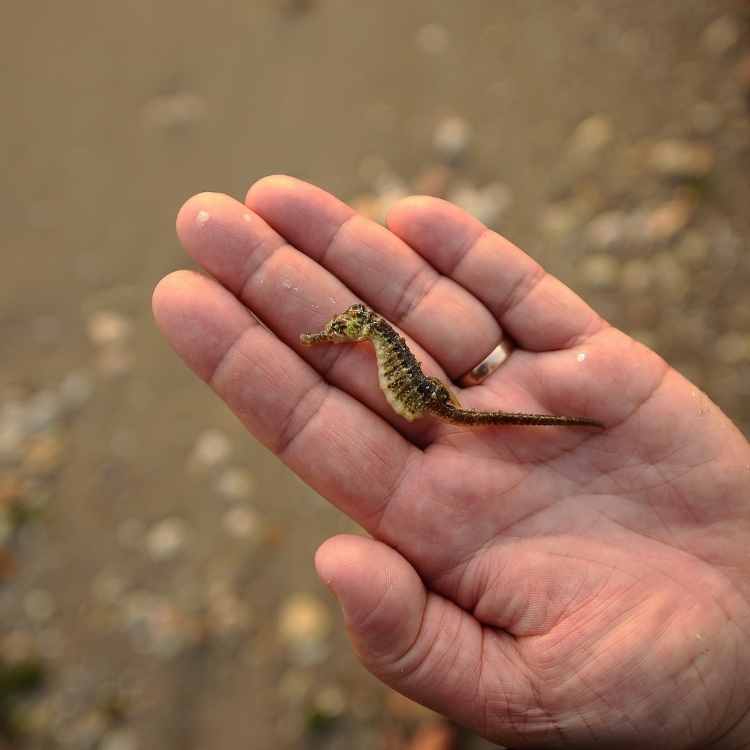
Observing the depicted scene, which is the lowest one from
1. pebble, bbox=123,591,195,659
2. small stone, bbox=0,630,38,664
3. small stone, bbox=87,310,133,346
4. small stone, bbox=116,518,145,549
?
small stone, bbox=0,630,38,664

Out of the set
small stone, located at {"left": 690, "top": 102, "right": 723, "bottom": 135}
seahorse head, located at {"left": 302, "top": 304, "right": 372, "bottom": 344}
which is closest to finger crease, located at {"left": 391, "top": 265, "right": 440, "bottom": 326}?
seahorse head, located at {"left": 302, "top": 304, "right": 372, "bottom": 344}

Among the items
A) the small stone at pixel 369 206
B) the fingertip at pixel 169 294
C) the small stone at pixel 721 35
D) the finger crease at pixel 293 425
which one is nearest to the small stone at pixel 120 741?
the finger crease at pixel 293 425

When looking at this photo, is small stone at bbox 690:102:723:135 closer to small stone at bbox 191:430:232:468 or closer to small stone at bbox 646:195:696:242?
small stone at bbox 646:195:696:242

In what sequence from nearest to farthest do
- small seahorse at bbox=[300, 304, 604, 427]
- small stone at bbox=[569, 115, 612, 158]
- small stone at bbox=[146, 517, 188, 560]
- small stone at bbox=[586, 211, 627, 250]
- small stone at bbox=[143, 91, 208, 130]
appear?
small seahorse at bbox=[300, 304, 604, 427] → small stone at bbox=[146, 517, 188, 560] → small stone at bbox=[586, 211, 627, 250] → small stone at bbox=[569, 115, 612, 158] → small stone at bbox=[143, 91, 208, 130]

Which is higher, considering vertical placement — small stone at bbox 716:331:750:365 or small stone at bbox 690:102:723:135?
small stone at bbox 690:102:723:135

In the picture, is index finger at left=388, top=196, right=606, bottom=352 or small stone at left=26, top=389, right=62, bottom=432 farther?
small stone at left=26, top=389, right=62, bottom=432

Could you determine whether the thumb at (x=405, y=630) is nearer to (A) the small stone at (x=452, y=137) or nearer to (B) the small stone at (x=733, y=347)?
(B) the small stone at (x=733, y=347)
